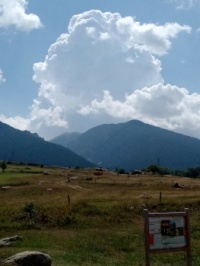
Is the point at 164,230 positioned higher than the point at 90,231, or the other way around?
the point at 164,230

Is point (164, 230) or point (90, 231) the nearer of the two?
point (164, 230)

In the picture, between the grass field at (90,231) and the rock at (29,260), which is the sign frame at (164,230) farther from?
the grass field at (90,231)

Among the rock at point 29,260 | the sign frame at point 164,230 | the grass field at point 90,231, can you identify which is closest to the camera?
the sign frame at point 164,230

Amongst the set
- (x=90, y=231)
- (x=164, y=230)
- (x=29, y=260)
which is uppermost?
(x=164, y=230)

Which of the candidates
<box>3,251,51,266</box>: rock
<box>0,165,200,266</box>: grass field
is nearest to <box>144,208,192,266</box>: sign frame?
<box>3,251,51,266</box>: rock

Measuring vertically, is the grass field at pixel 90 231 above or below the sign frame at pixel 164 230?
below

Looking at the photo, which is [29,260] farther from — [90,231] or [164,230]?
[90,231]

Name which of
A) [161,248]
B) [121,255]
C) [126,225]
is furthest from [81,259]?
[126,225]

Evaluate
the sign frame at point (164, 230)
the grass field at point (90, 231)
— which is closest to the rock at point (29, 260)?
the grass field at point (90, 231)

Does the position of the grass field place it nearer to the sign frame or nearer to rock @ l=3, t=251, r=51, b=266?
rock @ l=3, t=251, r=51, b=266

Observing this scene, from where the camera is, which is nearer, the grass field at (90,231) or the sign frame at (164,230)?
the sign frame at (164,230)

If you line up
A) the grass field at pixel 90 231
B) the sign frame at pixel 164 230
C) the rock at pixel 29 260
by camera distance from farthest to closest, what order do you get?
the grass field at pixel 90 231 < the rock at pixel 29 260 < the sign frame at pixel 164 230

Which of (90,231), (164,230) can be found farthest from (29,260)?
(90,231)

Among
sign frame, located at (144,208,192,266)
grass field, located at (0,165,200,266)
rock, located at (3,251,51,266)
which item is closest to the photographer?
sign frame, located at (144,208,192,266)
